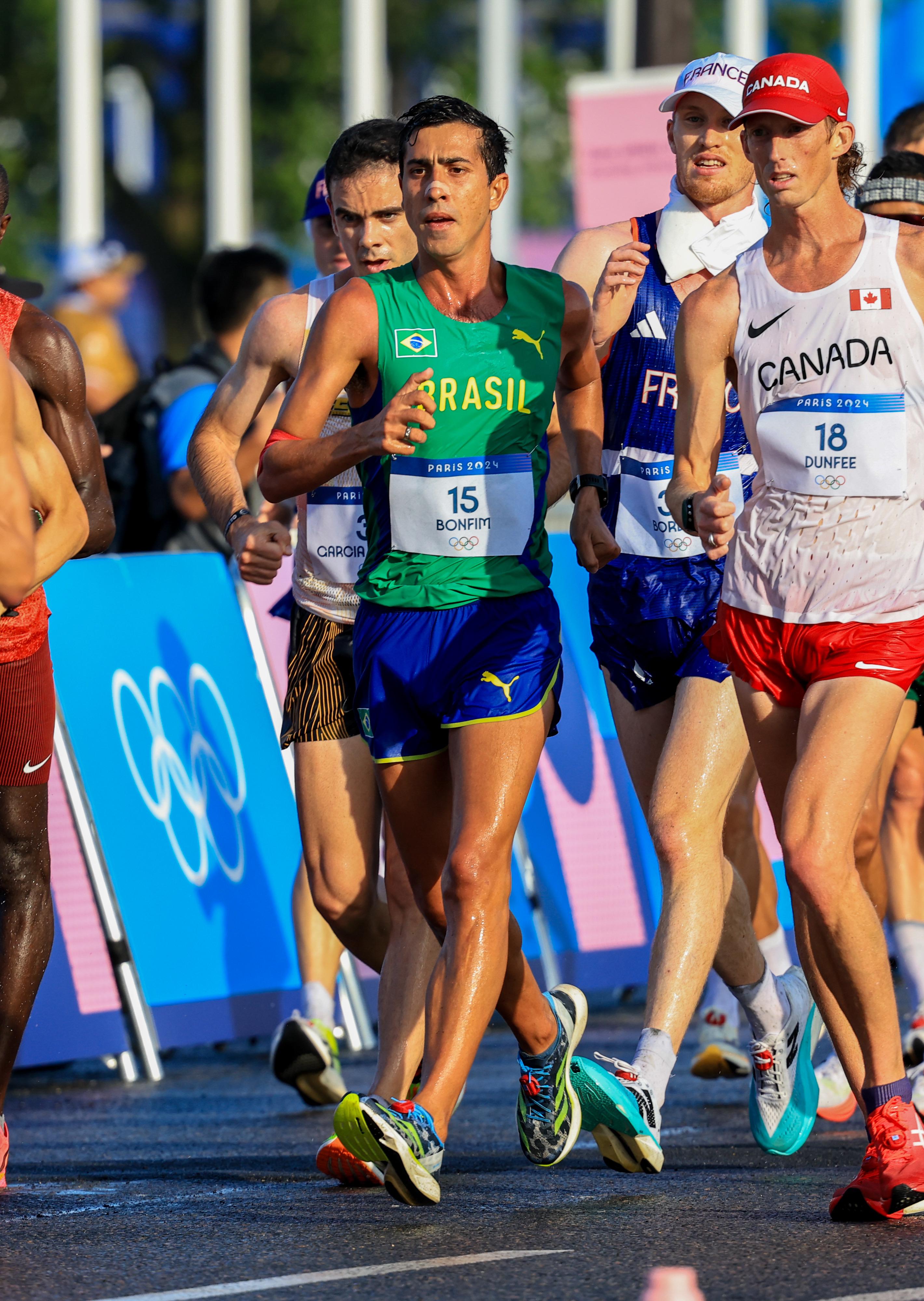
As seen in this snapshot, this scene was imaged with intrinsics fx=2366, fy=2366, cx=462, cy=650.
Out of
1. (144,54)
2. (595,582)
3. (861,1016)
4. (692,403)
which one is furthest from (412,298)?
(144,54)

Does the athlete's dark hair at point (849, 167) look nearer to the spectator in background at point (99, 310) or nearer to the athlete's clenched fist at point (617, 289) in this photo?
the athlete's clenched fist at point (617, 289)

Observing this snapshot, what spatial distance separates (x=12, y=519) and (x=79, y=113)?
20.8 meters

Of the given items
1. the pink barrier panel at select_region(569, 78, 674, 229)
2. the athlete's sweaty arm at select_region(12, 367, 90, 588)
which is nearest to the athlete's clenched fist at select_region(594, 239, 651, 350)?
the athlete's sweaty arm at select_region(12, 367, 90, 588)

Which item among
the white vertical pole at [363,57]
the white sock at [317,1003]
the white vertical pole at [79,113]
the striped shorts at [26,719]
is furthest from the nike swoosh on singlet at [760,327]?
the white vertical pole at [363,57]

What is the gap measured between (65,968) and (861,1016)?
11.4ft

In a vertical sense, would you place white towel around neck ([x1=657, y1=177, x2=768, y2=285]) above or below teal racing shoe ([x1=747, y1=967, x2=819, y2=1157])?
above

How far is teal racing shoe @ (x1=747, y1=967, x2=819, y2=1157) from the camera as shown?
19.0ft

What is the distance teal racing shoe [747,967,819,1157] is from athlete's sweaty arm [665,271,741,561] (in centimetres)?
138

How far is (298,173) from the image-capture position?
32844mm

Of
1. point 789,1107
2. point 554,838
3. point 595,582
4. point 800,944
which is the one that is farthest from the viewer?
point 554,838

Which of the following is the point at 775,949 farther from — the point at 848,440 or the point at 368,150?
the point at 368,150

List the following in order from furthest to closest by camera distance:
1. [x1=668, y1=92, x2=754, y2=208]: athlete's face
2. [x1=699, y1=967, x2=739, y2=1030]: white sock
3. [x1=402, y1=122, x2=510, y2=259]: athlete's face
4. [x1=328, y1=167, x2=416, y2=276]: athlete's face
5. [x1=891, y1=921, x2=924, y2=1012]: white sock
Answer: [x1=699, y1=967, x2=739, y2=1030]: white sock < [x1=891, y1=921, x2=924, y2=1012]: white sock < [x1=328, y1=167, x2=416, y2=276]: athlete's face < [x1=668, y1=92, x2=754, y2=208]: athlete's face < [x1=402, y1=122, x2=510, y2=259]: athlete's face

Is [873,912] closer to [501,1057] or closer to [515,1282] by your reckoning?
[515,1282]

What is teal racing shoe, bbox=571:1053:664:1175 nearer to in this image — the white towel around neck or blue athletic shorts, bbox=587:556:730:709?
blue athletic shorts, bbox=587:556:730:709
